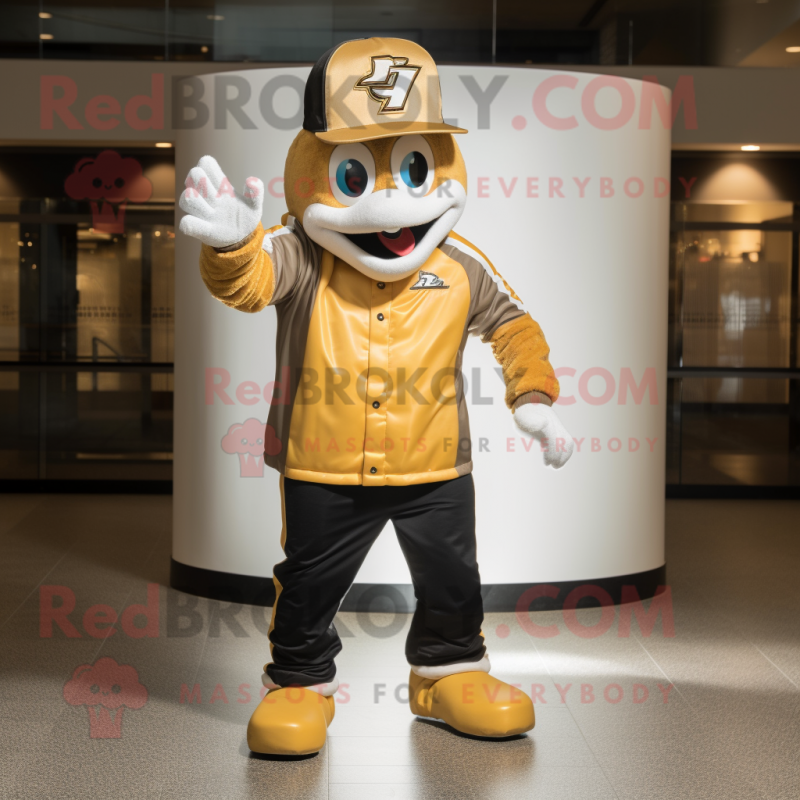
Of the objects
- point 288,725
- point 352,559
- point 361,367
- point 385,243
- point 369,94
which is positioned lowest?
point 288,725

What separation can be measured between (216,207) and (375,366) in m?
0.57

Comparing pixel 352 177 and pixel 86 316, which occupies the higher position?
pixel 352 177

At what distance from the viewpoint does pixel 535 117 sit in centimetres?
371

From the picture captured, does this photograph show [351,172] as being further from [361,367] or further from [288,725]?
[288,725]

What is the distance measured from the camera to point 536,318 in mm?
3773

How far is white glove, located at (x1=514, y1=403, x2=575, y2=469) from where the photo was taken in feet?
8.27

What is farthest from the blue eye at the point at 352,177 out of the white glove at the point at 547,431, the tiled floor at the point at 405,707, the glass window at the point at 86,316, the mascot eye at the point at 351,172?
the glass window at the point at 86,316

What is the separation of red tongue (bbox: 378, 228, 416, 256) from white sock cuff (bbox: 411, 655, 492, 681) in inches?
43.7

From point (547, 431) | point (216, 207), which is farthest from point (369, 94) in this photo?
point (547, 431)

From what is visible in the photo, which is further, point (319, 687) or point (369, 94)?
point (319, 687)

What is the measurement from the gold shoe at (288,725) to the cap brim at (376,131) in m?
1.39

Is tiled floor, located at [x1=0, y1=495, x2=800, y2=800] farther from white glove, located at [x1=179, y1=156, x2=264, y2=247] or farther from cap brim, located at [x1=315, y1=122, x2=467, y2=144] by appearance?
cap brim, located at [x1=315, y1=122, x2=467, y2=144]

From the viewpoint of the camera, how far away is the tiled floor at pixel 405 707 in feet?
7.89

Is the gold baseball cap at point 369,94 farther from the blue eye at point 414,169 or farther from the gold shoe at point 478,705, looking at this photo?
the gold shoe at point 478,705
